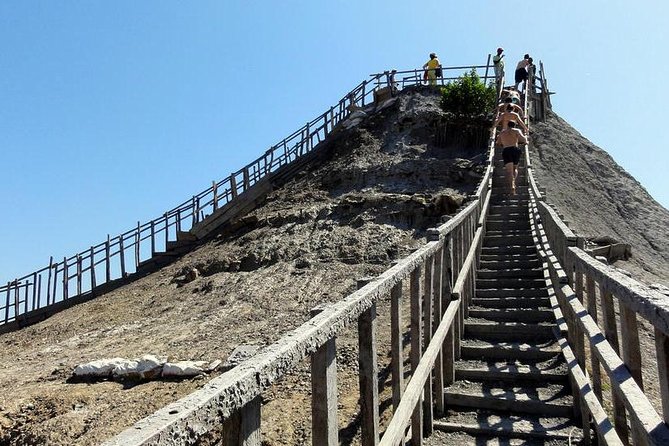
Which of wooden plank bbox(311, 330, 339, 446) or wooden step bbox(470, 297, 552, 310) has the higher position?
wooden plank bbox(311, 330, 339, 446)

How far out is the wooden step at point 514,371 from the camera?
5.45 metres

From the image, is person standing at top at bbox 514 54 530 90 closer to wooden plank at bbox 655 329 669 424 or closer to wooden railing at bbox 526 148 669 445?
wooden railing at bbox 526 148 669 445

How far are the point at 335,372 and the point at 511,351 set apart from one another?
4197 mm

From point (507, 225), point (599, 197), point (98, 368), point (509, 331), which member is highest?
point (599, 197)

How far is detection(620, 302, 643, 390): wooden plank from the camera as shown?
2564mm

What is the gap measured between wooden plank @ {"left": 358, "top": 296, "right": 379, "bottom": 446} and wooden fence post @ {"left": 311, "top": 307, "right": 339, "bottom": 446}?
2.17 ft

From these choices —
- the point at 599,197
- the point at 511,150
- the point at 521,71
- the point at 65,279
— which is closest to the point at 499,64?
the point at 521,71

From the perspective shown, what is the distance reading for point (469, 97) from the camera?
65.3 feet

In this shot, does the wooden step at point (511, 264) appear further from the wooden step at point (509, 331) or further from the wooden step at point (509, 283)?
the wooden step at point (509, 331)

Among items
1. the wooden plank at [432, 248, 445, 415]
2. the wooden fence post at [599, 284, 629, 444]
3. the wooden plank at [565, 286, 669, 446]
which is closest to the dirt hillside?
the wooden plank at [432, 248, 445, 415]

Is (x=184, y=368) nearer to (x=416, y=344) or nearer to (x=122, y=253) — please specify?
(x=416, y=344)

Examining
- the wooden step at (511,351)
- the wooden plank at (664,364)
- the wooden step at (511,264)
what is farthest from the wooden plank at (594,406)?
the wooden step at (511,264)

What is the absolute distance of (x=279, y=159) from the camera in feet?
75.2

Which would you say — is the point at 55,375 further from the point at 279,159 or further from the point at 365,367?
the point at 279,159
